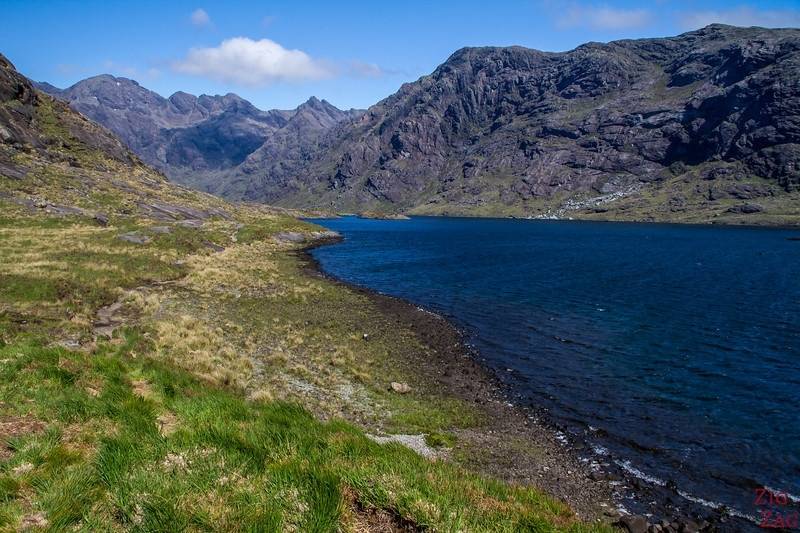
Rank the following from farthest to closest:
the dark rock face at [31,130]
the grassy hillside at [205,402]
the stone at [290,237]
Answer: the stone at [290,237]
the dark rock face at [31,130]
the grassy hillside at [205,402]

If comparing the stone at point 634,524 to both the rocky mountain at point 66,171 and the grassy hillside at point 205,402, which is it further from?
the rocky mountain at point 66,171

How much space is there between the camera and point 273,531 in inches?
218

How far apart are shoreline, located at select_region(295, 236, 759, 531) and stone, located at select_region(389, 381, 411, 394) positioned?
8.10ft

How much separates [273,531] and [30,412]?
7461mm

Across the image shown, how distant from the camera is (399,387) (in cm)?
2569

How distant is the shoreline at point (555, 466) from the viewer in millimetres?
15961

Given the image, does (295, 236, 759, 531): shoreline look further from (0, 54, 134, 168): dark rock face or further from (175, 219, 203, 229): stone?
(0, 54, 134, 168): dark rock face

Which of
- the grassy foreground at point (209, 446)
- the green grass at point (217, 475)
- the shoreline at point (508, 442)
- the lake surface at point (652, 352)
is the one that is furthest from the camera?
the lake surface at point (652, 352)

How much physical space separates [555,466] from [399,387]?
379 inches

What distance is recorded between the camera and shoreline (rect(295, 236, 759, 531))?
16.0 m

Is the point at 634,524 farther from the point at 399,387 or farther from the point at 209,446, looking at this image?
the point at 209,446

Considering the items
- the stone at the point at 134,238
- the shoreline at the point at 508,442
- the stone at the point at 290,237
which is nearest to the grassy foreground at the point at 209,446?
the shoreline at the point at 508,442

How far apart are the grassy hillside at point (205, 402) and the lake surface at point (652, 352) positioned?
7.46m

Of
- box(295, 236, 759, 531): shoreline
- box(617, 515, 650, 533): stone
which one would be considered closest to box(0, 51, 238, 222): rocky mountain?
box(295, 236, 759, 531): shoreline
